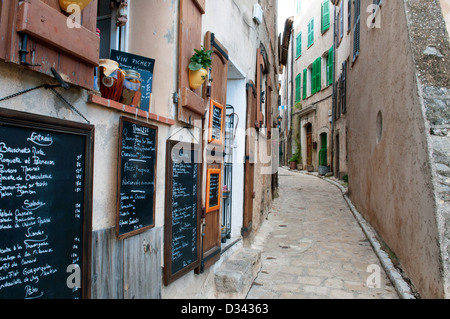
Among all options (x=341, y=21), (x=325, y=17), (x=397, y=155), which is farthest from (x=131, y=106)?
(x=325, y=17)

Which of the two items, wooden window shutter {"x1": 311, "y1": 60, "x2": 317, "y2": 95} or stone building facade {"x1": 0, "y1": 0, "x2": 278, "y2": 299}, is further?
A: wooden window shutter {"x1": 311, "y1": 60, "x2": 317, "y2": 95}

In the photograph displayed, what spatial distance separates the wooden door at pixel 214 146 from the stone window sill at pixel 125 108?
967 millimetres

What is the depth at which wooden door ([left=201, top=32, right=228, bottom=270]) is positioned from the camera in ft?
11.9

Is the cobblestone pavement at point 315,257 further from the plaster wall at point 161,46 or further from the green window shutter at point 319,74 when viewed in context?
the green window shutter at point 319,74

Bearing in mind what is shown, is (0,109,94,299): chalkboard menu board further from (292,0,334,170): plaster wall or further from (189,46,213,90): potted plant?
(292,0,334,170): plaster wall

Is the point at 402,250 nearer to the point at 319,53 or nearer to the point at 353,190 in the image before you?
the point at 353,190

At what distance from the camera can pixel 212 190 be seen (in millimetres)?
3854

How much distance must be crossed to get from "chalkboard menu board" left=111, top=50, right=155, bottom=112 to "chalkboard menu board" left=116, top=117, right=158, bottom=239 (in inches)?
13.6

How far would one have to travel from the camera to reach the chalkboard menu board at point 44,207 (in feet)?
4.67

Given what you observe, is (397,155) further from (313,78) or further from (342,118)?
(313,78)

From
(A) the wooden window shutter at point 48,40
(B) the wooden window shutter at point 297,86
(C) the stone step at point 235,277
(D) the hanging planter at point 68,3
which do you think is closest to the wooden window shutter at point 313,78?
(B) the wooden window shutter at point 297,86

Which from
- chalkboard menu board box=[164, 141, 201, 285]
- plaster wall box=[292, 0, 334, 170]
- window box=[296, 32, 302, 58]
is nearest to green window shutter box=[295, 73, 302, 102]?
plaster wall box=[292, 0, 334, 170]

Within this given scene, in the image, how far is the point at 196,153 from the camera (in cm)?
335

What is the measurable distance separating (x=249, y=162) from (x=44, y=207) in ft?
13.8
